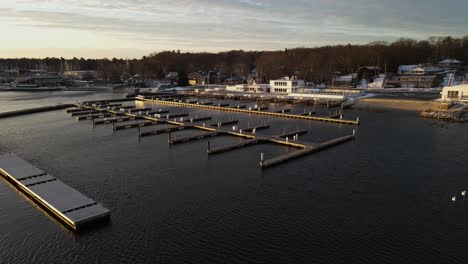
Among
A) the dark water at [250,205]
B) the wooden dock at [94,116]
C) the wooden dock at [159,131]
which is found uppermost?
the wooden dock at [94,116]

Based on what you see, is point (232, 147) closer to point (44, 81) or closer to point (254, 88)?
point (254, 88)

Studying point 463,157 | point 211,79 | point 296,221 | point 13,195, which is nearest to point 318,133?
point 463,157

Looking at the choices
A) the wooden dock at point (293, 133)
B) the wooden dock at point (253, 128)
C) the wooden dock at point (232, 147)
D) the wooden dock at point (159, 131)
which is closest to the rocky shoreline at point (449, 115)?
the wooden dock at point (293, 133)

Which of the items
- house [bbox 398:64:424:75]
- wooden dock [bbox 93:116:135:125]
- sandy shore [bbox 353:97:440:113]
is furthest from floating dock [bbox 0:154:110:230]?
house [bbox 398:64:424:75]

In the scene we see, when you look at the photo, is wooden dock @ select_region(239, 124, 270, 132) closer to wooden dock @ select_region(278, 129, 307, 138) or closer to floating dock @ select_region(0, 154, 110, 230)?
wooden dock @ select_region(278, 129, 307, 138)

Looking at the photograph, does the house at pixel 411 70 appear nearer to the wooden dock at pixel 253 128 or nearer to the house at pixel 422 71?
the house at pixel 422 71

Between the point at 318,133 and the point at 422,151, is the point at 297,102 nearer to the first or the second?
the point at 318,133

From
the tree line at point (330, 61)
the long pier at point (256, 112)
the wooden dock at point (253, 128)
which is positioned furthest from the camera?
the tree line at point (330, 61)
